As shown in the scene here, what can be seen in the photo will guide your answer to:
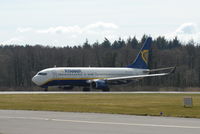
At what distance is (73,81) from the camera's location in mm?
70000

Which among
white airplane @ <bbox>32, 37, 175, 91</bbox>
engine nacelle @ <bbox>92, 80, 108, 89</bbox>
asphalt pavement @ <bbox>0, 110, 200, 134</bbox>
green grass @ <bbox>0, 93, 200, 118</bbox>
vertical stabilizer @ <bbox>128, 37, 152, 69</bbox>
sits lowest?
green grass @ <bbox>0, 93, 200, 118</bbox>

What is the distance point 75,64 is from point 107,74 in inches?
2827

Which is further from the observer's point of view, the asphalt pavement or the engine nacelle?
the engine nacelle

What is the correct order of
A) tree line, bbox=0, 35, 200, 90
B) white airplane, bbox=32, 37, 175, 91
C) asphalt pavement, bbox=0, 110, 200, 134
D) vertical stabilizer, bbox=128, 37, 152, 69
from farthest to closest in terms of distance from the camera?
tree line, bbox=0, 35, 200, 90 < vertical stabilizer, bbox=128, 37, 152, 69 < white airplane, bbox=32, 37, 175, 91 < asphalt pavement, bbox=0, 110, 200, 134

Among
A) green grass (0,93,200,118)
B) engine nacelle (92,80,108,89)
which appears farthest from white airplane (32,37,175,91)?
green grass (0,93,200,118)

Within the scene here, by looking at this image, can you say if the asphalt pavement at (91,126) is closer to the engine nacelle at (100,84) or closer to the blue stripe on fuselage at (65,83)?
the blue stripe on fuselage at (65,83)

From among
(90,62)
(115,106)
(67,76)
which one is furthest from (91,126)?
(90,62)

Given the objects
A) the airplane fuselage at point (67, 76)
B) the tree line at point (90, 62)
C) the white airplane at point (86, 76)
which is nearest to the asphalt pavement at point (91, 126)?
the airplane fuselage at point (67, 76)

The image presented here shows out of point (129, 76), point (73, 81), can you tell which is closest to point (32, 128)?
point (73, 81)

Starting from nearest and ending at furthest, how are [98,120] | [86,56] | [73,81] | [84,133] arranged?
[84,133] → [98,120] → [73,81] → [86,56]

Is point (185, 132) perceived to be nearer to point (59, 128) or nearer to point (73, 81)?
point (59, 128)

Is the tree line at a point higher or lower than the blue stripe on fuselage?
higher

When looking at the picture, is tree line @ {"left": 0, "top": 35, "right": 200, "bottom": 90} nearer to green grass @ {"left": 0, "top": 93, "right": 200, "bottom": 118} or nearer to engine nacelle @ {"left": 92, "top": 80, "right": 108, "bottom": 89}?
engine nacelle @ {"left": 92, "top": 80, "right": 108, "bottom": 89}

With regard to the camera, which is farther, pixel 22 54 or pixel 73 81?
pixel 22 54
